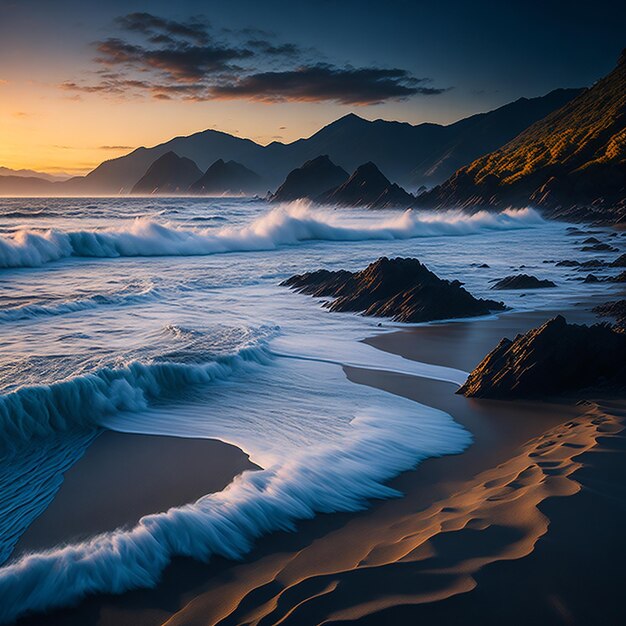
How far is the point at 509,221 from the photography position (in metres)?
45.7

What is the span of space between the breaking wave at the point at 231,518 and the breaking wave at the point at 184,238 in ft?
58.4

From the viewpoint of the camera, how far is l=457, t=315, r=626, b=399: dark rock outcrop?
5176 millimetres

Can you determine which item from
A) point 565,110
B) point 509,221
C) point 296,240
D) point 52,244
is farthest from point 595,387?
point 565,110

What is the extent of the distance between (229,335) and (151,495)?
4756 millimetres

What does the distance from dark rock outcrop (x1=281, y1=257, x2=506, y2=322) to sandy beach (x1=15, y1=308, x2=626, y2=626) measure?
18.7 ft

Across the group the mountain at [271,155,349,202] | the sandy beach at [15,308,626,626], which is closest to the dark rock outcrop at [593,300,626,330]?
the sandy beach at [15,308,626,626]

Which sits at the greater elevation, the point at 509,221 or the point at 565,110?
the point at 565,110

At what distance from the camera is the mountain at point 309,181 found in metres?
137

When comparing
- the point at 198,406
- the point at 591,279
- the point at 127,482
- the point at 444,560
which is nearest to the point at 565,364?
the point at 444,560

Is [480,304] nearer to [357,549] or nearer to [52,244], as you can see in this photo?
[357,549]

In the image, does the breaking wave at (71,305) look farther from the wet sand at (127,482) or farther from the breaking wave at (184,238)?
the breaking wave at (184,238)

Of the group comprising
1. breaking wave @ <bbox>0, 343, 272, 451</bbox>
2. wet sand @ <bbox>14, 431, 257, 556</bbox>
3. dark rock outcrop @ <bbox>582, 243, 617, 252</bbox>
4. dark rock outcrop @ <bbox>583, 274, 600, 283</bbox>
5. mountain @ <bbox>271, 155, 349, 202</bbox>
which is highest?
mountain @ <bbox>271, 155, 349, 202</bbox>

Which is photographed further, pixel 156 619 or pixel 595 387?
pixel 595 387

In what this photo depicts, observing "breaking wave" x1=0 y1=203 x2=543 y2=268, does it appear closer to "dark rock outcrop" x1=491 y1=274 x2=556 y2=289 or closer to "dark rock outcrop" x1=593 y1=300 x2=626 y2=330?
"dark rock outcrop" x1=491 y1=274 x2=556 y2=289
